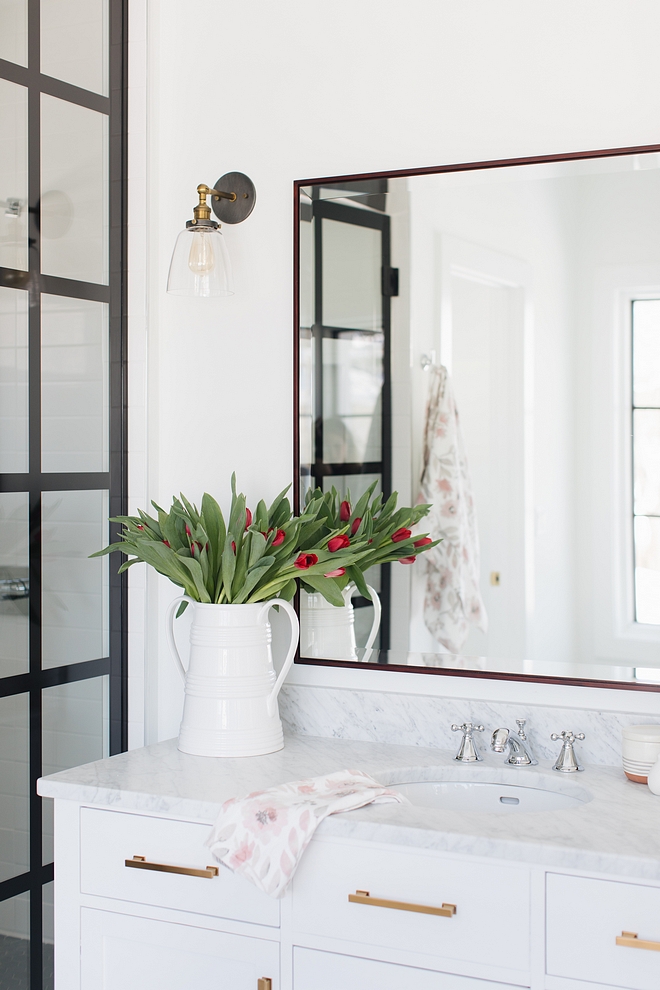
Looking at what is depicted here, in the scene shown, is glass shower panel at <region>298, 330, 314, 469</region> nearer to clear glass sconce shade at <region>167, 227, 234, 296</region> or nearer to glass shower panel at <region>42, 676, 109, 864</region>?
clear glass sconce shade at <region>167, 227, 234, 296</region>

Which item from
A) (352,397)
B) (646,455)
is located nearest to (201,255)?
(352,397)

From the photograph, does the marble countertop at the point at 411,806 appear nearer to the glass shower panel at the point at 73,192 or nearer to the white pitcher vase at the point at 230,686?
the white pitcher vase at the point at 230,686

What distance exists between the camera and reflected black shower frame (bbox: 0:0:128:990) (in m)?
1.84

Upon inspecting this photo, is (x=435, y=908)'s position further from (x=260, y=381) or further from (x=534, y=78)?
(x=534, y=78)

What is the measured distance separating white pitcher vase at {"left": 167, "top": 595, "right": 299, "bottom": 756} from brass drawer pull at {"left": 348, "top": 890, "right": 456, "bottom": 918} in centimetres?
41

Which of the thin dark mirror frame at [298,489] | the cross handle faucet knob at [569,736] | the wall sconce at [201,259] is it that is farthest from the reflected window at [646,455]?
the wall sconce at [201,259]

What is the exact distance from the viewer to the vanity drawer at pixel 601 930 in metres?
1.25

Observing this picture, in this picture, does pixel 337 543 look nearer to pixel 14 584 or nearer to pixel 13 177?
pixel 14 584

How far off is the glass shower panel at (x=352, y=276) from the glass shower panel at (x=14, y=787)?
978mm

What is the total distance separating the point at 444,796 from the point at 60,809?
2.17ft

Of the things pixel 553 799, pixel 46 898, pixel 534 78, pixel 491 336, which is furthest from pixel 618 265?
pixel 46 898

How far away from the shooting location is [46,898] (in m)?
1.87

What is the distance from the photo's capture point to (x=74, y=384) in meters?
Answer: 1.98

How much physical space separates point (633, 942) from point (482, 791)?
47cm
